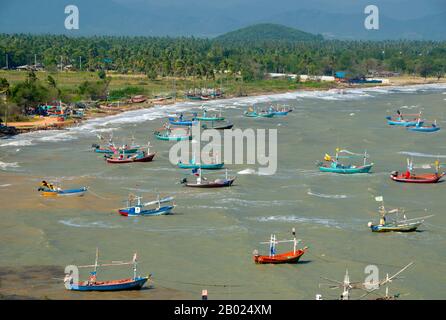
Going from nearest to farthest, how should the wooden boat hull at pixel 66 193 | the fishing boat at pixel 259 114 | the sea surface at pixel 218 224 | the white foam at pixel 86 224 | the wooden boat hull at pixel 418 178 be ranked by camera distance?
1. the sea surface at pixel 218 224
2. the white foam at pixel 86 224
3. the wooden boat hull at pixel 66 193
4. the wooden boat hull at pixel 418 178
5. the fishing boat at pixel 259 114

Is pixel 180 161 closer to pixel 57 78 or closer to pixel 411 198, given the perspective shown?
pixel 411 198

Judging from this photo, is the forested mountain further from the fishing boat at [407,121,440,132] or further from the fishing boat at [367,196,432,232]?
the fishing boat at [367,196,432,232]

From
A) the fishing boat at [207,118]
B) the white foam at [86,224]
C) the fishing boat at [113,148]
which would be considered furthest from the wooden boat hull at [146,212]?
the fishing boat at [207,118]

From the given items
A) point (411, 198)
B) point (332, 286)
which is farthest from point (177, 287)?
point (411, 198)

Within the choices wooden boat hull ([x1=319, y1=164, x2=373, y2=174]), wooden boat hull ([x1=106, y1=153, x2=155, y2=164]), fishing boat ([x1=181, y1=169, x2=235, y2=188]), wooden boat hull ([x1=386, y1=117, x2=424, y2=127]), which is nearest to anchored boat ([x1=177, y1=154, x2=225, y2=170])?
wooden boat hull ([x1=106, y1=153, x2=155, y2=164])

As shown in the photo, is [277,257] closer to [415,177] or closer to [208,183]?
[208,183]

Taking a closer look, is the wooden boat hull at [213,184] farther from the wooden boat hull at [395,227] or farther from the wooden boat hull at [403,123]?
the wooden boat hull at [403,123]
